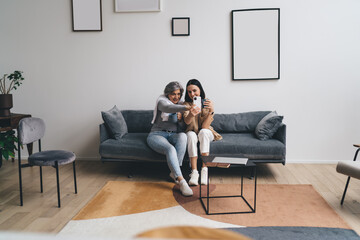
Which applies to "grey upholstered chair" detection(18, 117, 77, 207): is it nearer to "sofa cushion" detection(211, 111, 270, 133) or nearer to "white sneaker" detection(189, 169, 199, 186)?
"white sneaker" detection(189, 169, 199, 186)

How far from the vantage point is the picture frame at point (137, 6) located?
13.7ft

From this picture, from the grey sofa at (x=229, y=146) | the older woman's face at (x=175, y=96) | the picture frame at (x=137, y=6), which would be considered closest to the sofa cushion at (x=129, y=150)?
the grey sofa at (x=229, y=146)

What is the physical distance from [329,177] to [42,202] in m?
3.10

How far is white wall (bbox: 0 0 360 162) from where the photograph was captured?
4.08m

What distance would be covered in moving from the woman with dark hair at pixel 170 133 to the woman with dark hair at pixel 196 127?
3.6 inches

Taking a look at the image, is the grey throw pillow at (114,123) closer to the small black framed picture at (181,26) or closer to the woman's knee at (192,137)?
the woman's knee at (192,137)

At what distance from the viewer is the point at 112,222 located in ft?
7.70

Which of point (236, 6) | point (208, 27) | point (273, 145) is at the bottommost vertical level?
point (273, 145)

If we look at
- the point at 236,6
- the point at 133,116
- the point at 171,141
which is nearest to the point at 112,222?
the point at 171,141

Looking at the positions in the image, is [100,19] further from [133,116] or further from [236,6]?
[236,6]

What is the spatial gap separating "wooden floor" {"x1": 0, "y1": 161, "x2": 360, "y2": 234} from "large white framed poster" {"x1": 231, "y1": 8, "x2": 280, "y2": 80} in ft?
4.26

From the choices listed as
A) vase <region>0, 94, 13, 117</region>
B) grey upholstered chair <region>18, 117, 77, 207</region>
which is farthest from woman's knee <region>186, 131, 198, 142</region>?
vase <region>0, 94, 13, 117</region>

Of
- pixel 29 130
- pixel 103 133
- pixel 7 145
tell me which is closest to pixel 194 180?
pixel 103 133

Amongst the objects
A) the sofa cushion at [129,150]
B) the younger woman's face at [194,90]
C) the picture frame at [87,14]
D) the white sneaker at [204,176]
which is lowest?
the white sneaker at [204,176]
